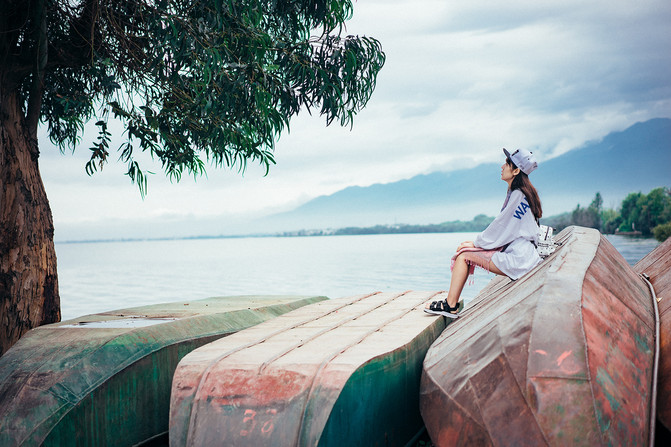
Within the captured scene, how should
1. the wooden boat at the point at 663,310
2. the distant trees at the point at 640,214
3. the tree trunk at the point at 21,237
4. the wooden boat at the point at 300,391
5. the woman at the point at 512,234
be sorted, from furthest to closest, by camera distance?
1. the distant trees at the point at 640,214
2. the tree trunk at the point at 21,237
3. the woman at the point at 512,234
4. the wooden boat at the point at 300,391
5. the wooden boat at the point at 663,310

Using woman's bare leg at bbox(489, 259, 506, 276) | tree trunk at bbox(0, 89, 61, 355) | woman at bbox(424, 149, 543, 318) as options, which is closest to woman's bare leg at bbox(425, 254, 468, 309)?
woman at bbox(424, 149, 543, 318)

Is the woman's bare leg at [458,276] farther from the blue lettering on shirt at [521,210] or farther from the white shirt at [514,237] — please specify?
the blue lettering on shirt at [521,210]

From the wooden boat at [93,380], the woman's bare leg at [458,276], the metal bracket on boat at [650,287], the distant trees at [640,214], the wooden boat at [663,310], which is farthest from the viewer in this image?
the distant trees at [640,214]

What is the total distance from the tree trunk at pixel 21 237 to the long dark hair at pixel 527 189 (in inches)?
187

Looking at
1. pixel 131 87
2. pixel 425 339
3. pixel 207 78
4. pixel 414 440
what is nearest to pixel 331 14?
pixel 207 78

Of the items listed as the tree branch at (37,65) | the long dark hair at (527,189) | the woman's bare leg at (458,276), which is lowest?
the woman's bare leg at (458,276)

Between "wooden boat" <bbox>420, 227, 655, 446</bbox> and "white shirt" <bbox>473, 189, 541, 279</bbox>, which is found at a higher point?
"white shirt" <bbox>473, 189, 541, 279</bbox>

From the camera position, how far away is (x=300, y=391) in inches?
133

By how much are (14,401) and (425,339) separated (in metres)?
3.11

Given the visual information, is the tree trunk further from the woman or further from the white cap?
the white cap

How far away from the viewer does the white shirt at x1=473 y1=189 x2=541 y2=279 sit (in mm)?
4910

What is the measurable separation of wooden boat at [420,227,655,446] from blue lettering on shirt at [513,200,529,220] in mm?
1340

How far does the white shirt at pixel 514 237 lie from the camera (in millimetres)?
4910

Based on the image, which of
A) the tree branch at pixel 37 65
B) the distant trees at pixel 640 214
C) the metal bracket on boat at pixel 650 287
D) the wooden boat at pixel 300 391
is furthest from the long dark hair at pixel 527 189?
the distant trees at pixel 640 214
